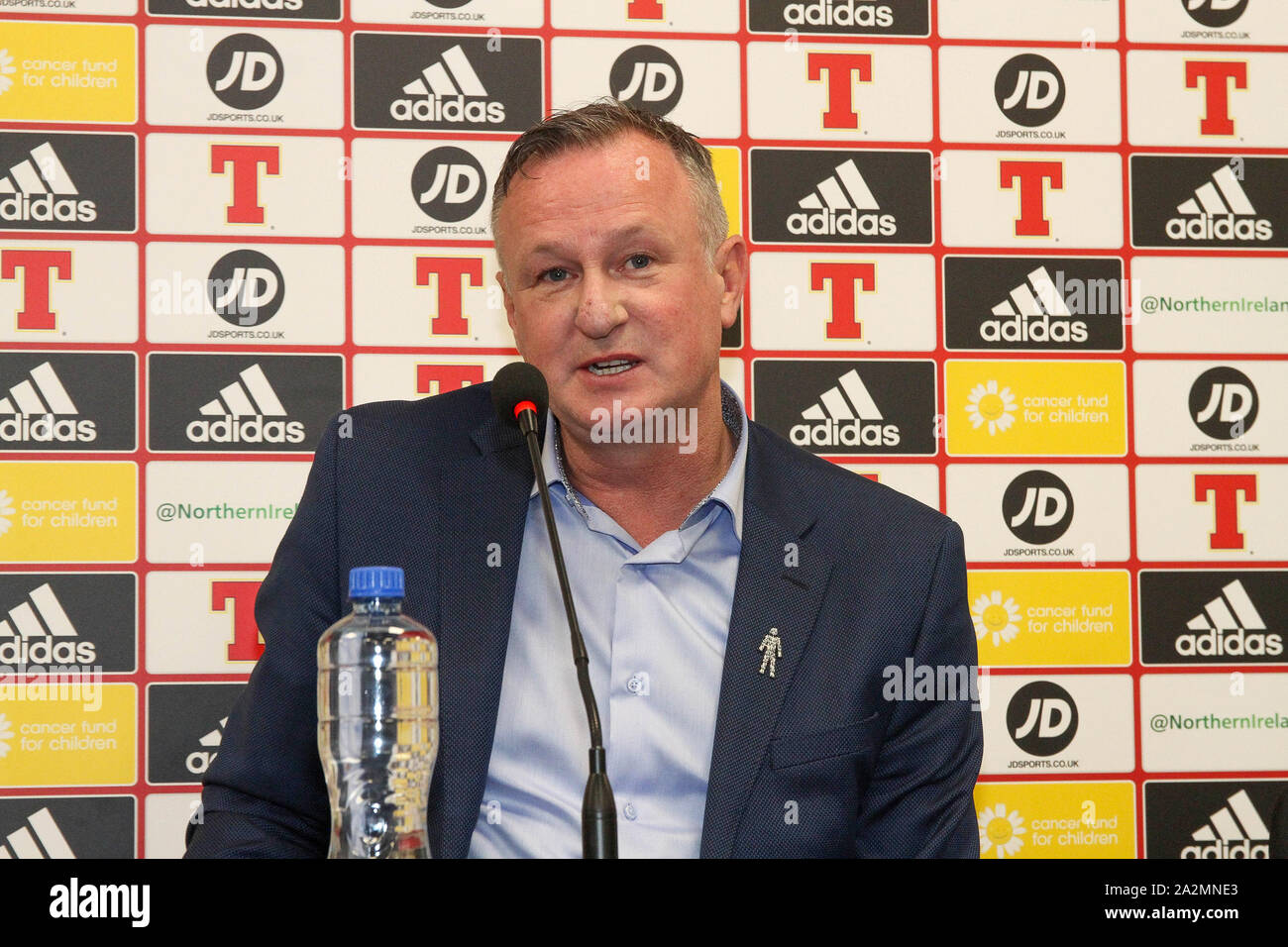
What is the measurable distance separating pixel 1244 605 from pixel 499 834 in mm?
2000

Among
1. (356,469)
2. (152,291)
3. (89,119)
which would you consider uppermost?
(89,119)

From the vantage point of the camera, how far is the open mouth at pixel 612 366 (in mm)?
2033

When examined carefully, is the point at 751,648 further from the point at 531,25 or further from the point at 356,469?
the point at 531,25

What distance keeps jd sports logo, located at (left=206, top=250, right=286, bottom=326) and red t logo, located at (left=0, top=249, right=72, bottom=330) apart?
1.01ft

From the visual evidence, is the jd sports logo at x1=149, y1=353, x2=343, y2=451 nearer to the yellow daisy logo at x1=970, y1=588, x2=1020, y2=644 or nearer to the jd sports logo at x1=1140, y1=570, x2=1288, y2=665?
the yellow daisy logo at x1=970, y1=588, x2=1020, y2=644

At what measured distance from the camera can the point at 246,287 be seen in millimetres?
2766

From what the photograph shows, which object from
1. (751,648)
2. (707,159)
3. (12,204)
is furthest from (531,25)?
(751,648)

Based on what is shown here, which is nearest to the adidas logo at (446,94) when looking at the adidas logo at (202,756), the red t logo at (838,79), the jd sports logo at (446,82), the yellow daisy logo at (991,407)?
the jd sports logo at (446,82)

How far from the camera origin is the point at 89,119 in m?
2.75

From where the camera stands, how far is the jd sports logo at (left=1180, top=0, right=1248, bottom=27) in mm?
3090

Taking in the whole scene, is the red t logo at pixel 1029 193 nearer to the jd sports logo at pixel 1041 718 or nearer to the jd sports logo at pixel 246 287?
the jd sports logo at pixel 1041 718

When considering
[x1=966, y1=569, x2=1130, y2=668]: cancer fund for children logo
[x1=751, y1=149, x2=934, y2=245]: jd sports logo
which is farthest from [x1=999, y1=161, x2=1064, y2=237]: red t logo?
[x1=966, y1=569, x2=1130, y2=668]: cancer fund for children logo

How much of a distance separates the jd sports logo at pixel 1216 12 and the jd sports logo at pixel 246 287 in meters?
2.22

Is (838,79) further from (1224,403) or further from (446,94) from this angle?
(1224,403)
